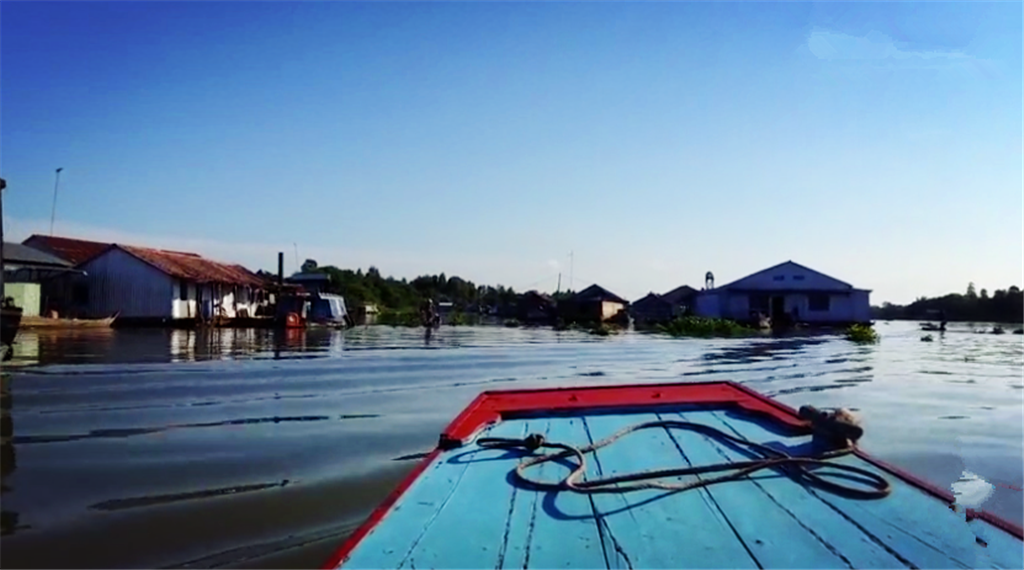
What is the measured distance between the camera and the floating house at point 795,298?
40.2 m

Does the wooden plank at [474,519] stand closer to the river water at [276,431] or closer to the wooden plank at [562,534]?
the wooden plank at [562,534]

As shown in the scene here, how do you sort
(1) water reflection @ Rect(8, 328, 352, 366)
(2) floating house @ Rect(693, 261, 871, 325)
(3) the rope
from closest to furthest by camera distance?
(3) the rope → (1) water reflection @ Rect(8, 328, 352, 366) → (2) floating house @ Rect(693, 261, 871, 325)

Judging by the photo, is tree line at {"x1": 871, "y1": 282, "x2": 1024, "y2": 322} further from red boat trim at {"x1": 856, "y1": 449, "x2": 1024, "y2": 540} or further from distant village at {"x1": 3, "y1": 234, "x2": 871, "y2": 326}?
red boat trim at {"x1": 856, "y1": 449, "x2": 1024, "y2": 540}

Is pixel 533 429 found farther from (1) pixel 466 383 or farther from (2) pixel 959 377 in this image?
(2) pixel 959 377

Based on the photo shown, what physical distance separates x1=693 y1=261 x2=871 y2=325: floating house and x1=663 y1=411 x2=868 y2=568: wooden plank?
1504 inches

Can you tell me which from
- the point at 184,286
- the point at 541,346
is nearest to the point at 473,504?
the point at 541,346

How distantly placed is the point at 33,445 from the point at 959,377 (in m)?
15.0

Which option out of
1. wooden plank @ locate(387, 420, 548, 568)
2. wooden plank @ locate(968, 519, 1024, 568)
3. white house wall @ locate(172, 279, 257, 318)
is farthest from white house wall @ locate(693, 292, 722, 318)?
wooden plank @ locate(968, 519, 1024, 568)

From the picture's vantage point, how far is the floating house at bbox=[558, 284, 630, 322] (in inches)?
1911

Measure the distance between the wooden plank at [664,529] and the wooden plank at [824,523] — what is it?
29 centimetres

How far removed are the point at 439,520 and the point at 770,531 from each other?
1227mm

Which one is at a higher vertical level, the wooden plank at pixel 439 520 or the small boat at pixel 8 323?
the small boat at pixel 8 323

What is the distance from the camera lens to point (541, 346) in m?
22.2

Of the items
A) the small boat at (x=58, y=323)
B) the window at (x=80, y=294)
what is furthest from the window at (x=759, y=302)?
the window at (x=80, y=294)
